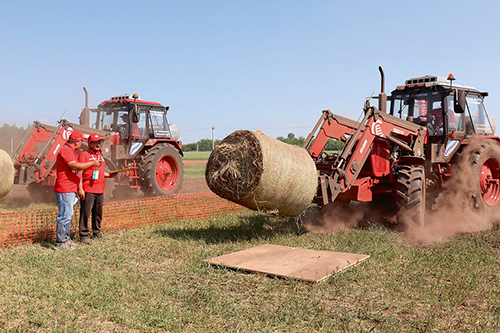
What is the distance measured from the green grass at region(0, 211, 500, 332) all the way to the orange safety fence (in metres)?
0.41

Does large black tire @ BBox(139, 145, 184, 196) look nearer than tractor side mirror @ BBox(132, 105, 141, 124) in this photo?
No

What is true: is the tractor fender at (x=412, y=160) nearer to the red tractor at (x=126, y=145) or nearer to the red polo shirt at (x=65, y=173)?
the red polo shirt at (x=65, y=173)

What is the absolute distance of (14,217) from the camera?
7.14 m

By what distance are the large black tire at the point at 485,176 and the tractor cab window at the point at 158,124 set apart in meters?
7.89

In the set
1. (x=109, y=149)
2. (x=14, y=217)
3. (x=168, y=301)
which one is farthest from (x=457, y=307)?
(x=109, y=149)

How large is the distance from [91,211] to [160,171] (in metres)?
4.85

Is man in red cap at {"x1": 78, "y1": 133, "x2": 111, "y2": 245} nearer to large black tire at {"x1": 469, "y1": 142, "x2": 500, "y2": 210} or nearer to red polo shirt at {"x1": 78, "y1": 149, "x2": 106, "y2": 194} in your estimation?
red polo shirt at {"x1": 78, "y1": 149, "x2": 106, "y2": 194}

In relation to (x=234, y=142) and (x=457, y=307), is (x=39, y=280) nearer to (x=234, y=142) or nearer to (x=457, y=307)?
(x=234, y=142)

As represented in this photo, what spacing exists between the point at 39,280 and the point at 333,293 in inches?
130

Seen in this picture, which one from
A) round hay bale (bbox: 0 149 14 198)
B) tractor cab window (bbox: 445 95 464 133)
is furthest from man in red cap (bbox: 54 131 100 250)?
tractor cab window (bbox: 445 95 464 133)

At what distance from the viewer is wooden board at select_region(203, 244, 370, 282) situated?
533 centimetres

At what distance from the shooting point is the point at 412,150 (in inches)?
326

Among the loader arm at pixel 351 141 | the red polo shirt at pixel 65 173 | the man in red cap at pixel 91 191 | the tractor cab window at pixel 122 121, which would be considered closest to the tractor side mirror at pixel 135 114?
the tractor cab window at pixel 122 121

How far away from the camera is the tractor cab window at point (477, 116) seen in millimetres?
9203
